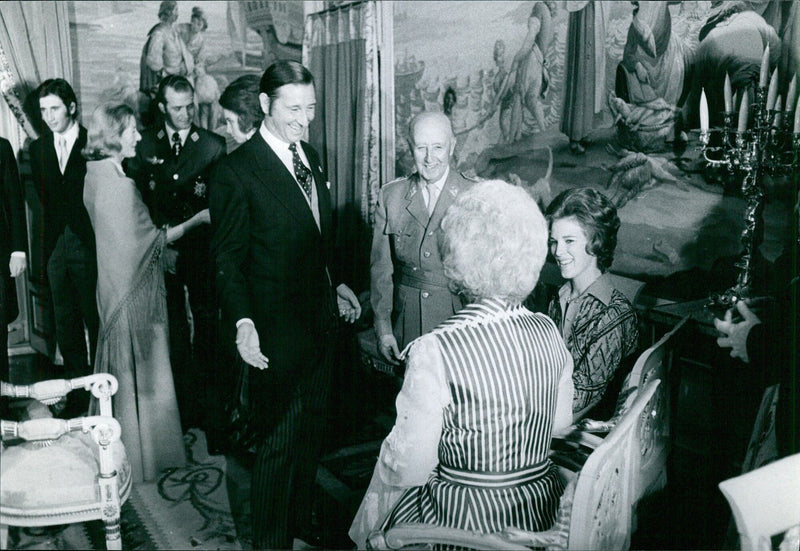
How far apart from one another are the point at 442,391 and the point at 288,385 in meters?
1.07

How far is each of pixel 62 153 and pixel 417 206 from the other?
2.42 meters

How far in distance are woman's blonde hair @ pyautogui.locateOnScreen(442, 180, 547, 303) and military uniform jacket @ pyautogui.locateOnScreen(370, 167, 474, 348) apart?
4.01ft

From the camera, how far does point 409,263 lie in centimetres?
315

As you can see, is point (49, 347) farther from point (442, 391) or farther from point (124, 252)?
point (442, 391)

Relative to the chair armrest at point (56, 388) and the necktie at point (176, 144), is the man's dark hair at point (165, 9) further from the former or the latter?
the chair armrest at point (56, 388)

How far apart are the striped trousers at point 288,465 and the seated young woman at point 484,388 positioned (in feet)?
2.69

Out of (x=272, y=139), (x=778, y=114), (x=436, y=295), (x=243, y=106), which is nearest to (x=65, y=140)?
(x=243, y=106)

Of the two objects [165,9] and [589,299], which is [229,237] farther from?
[165,9]

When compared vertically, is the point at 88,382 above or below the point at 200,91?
below

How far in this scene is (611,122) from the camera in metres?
3.52

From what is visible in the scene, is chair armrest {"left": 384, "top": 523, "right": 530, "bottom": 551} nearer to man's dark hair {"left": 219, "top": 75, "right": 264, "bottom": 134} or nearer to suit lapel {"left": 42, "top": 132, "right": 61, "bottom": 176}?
man's dark hair {"left": 219, "top": 75, "right": 264, "bottom": 134}

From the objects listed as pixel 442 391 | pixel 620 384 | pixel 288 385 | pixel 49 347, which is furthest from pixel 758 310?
pixel 49 347

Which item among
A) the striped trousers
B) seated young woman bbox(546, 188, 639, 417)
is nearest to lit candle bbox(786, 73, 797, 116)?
seated young woman bbox(546, 188, 639, 417)

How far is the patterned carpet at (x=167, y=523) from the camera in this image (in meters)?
2.93
